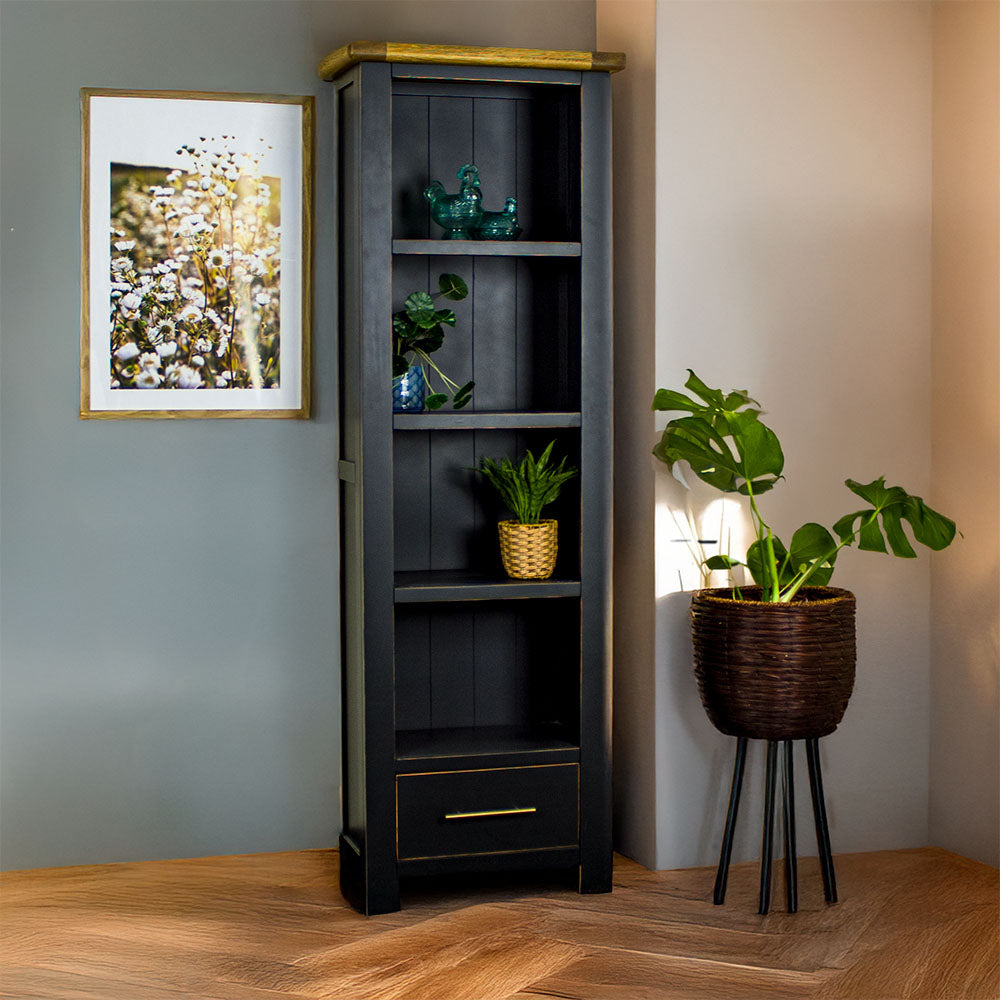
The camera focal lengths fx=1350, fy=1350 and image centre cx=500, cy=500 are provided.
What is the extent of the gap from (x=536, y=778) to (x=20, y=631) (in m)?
1.38

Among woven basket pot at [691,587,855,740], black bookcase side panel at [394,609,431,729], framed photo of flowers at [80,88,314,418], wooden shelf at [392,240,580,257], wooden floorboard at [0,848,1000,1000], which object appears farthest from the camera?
black bookcase side panel at [394,609,431,729]

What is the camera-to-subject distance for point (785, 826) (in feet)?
10.7

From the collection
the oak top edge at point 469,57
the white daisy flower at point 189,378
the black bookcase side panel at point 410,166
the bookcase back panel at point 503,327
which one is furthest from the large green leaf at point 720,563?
the white daisy flower at point 189,378

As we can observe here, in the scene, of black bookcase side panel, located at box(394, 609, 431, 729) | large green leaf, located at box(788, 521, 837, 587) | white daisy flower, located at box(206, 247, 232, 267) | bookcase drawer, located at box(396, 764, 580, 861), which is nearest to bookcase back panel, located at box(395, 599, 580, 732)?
black bookcase side panel, located at box(394, 609, 431, 729)

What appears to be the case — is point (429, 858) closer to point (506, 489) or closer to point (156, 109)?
point (506, 489)

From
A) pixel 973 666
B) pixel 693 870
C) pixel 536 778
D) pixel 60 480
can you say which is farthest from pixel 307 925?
A: pixel 973 666

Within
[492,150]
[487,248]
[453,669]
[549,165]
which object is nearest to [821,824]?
[453,669]

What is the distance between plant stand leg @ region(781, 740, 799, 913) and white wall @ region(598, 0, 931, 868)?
35 cm

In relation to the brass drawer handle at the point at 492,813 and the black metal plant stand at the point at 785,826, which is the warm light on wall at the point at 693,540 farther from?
the brass drawer handle at the point at 492,813

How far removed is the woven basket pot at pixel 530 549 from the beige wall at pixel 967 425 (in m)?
1.13

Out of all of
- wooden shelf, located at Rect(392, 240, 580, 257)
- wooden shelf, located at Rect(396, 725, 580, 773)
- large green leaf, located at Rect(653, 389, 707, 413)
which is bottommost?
wooden shelf, located at Rect(396, 725, 580, 773)

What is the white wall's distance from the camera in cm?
350

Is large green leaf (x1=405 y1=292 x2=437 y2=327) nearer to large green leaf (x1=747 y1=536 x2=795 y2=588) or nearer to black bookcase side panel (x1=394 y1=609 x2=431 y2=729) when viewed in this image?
black bookcase side panel (x1=394 y1=609 x2=431 y2=729)

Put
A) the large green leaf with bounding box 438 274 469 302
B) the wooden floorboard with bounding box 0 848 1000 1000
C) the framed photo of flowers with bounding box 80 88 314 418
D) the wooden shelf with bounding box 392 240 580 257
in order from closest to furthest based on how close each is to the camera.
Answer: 1. the wooden floorboard with bounding box 0 848 1000 1000
2. the wooden shelf with bounding box 392 240 580 257
3. the large green leaf with bounding box 438 274 469 302
4. the framed photo of flowers with bounding box 80 88 314 418
